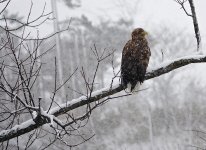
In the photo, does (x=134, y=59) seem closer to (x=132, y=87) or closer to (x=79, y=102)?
(x=132, y=87)

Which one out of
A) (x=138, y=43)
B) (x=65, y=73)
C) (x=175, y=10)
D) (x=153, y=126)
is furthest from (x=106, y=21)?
(x=138, y=43)

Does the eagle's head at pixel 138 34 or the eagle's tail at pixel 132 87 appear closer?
the eagle's tail at pixel 132 87

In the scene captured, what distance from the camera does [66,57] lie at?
33.0 m

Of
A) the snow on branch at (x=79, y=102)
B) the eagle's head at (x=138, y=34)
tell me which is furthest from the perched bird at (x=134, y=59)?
the snow on branch at (x=79, y=102)

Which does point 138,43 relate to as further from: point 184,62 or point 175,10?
point 175,10

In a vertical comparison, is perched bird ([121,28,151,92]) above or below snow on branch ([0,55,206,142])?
above

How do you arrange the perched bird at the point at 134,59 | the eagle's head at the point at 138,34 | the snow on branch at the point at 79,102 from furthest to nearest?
the eagle's head at the point at 138,34 → the perched bird at the point at 134,59 → the snow on branch at the point at 79,102

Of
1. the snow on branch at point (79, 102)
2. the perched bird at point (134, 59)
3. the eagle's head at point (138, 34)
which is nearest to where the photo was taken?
the snow on branch at point (79, 102)

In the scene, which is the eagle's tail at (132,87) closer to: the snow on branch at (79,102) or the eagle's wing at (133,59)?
the eagle's wing at (133,59)

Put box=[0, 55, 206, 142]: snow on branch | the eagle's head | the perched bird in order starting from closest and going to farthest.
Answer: box=[0, 55, 206, 142]: snow on branch, the perched bird, the eagle's head

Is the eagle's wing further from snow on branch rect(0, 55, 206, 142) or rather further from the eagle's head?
snow on branch rect(0, 55, 206, 142)

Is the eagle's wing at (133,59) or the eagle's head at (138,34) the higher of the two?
the eagle's head at (138,34)

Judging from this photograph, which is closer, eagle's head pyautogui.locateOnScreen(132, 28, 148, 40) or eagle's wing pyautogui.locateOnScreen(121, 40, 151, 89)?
eagle's wing pyautogui.locateOnScreen(121, 40, 151, 89)

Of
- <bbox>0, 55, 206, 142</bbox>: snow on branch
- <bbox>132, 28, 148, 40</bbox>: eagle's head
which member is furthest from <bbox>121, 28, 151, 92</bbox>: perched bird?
<bbox>0, 55, 206, 142</bbox>: snow on branch
